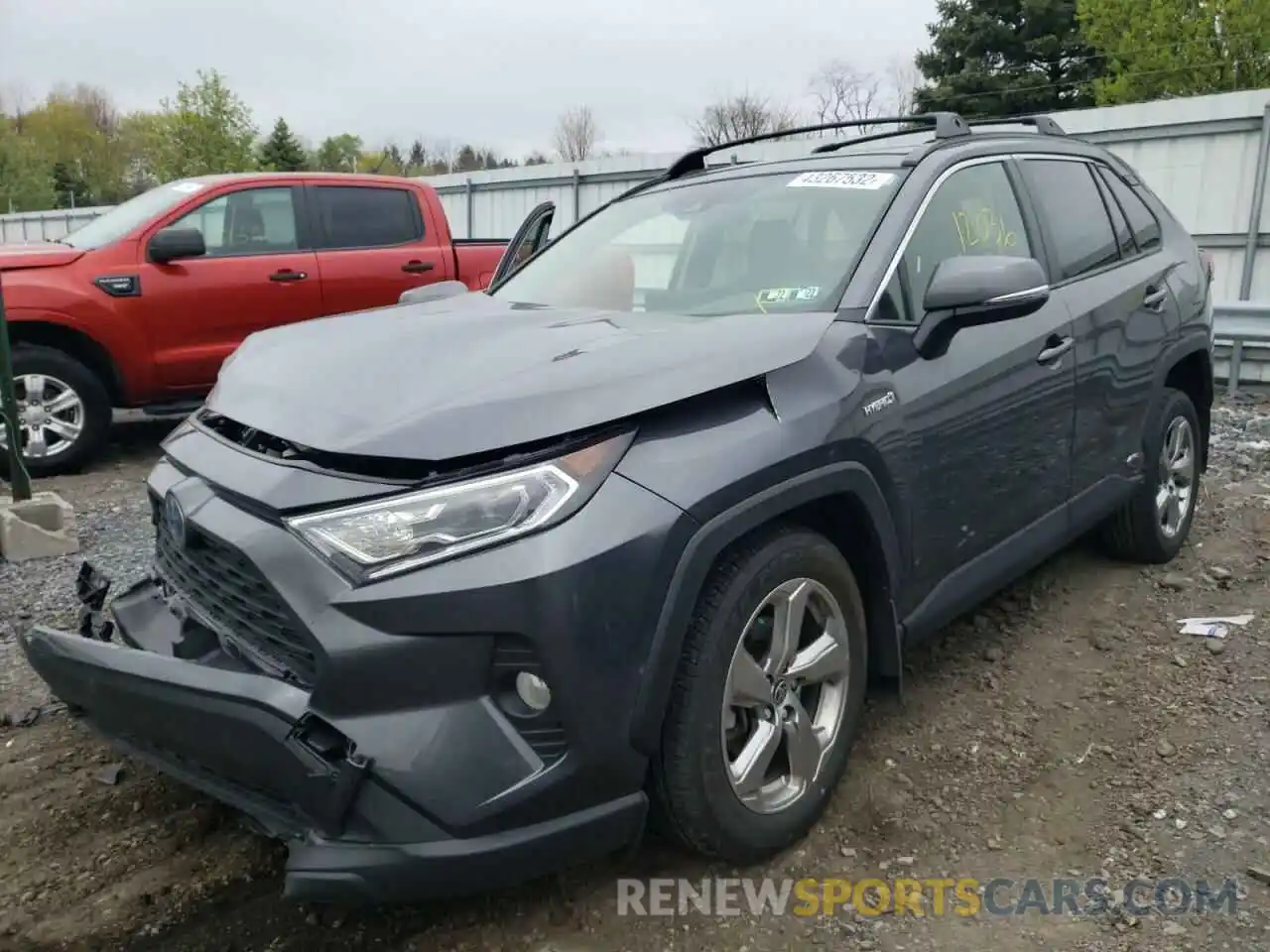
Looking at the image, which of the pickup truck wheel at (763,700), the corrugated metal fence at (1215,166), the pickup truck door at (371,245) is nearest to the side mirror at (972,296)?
the pickup truck wheel at (763,700)

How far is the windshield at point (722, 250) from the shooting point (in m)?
3.07

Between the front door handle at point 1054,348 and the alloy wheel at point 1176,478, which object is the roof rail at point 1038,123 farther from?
the alloy wheel at point 1176,478

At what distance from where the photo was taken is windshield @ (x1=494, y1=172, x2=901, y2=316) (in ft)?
10.1

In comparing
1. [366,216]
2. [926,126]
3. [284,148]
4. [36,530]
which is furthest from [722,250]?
[284,148]

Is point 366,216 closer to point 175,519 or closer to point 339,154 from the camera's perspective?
point 175,519

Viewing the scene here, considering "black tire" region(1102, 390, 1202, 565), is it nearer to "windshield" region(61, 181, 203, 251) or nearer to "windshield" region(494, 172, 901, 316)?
"windshield" region(494, 172, 901, 316)

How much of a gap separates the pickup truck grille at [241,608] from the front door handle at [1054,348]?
2484mm

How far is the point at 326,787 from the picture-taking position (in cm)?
200

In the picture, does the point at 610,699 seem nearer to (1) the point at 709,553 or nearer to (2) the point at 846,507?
(1) the point at 709,553

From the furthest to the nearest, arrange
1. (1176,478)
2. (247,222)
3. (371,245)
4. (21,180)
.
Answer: (21,180), (371,245), (247,222), (1176,478)

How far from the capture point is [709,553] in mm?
2258

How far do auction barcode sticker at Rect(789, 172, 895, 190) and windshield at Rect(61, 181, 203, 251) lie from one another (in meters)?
5.23

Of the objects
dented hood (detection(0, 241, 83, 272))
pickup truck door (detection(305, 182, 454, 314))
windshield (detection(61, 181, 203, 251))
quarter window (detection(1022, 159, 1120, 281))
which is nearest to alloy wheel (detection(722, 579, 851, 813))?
quarter window (detection(1022, 159, 1120, 281))

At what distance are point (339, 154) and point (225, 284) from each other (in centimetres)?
6739
